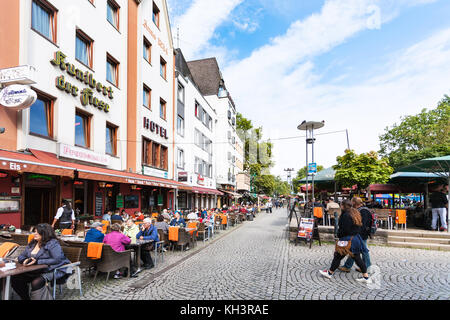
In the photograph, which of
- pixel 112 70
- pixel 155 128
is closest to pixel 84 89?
pixel 112 70

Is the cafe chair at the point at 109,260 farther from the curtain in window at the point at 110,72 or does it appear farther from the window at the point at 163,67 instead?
the window at the point at 163,67

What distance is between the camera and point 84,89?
12.2 metres

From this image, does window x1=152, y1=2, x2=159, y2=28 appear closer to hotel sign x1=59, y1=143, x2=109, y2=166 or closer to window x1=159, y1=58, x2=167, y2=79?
window x1=159, y1=58, x2=167, y2=79

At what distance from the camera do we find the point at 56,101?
A: 10828 mm

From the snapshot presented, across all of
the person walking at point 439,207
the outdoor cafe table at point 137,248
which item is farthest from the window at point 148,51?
the person walking at point 439,207

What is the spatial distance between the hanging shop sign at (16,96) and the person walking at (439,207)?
47.5 feet

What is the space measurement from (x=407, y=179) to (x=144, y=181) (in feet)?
45.2

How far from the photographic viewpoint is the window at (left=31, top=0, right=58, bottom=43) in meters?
10.2

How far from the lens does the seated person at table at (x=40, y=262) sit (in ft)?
13.7

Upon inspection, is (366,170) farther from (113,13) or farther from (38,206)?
(113,13)

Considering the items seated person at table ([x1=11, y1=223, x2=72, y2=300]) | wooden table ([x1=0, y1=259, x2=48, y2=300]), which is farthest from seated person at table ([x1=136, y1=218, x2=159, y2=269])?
wooden table ([x1=0, y1=259, x2=48, y2=300])

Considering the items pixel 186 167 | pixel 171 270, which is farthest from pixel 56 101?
pixel 186 167

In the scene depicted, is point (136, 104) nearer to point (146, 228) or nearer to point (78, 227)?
point (78, 227)

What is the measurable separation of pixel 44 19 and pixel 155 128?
30.5ft
